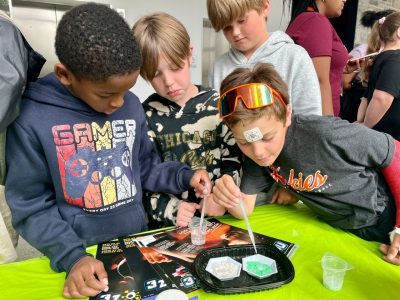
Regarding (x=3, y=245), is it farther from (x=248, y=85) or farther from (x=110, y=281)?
(x=248, y=85)

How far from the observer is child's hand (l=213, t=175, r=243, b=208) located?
874mm

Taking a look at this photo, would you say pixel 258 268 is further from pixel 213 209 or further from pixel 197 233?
pixel 213 209

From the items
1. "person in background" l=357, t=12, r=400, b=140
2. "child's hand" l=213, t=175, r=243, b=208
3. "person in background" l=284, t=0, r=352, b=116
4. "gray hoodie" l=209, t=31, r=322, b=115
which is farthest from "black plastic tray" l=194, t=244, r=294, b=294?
"person in background" l=357, t=12, r=400, b=140

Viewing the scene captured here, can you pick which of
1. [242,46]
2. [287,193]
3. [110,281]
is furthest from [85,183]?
[242,46]

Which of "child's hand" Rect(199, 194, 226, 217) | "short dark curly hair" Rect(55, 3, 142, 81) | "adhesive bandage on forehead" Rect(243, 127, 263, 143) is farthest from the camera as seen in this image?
"child's hand" Rect(199, 194, 226, 217)

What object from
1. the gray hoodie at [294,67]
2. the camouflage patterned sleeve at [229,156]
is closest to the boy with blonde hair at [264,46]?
the gray hoodie at [294,67]

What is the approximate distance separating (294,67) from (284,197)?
0.50m

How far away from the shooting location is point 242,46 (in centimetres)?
120

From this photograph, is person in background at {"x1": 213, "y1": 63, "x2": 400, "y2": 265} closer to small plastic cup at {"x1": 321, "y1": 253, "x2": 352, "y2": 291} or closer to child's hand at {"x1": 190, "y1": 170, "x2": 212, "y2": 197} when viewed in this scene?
child's hand at {"x1": 190, "y1": 170, "x2": 212, "y2": 197}

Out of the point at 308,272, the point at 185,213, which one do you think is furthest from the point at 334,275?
the point at 185,213

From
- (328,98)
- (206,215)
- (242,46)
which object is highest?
(242,46)

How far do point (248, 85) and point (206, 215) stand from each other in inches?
17.5

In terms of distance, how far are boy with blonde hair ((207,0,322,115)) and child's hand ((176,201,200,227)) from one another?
1.86ft

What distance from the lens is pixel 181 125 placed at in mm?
1062
